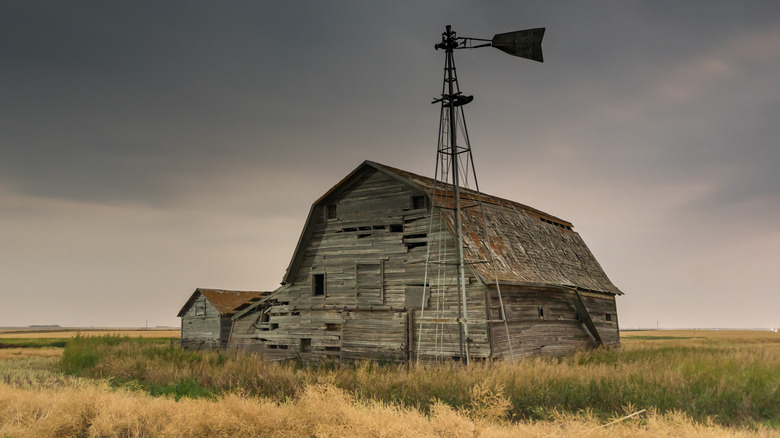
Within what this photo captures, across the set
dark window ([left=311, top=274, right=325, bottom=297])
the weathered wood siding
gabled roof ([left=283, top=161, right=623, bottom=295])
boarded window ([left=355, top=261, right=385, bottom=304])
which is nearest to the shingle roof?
gabled roof ([left=283, top=161, right=623, bottom=295])

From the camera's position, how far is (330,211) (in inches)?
845

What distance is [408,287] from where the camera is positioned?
18.7 metres

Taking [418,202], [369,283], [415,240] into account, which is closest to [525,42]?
[418,202]

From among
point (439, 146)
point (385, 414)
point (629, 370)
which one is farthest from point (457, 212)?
point (385, 414)

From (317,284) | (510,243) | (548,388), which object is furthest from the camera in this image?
(317,284)

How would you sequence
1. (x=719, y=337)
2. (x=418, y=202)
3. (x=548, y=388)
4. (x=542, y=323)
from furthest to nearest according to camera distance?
1. (x=719, y=337)
2. (x=542, y=323)
3. (x=418, y=202)
4. (x=548, y=388)

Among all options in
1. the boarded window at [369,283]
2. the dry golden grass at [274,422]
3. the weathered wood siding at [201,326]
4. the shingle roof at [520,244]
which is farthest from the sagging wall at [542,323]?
the weathered wood siding at [201,326]

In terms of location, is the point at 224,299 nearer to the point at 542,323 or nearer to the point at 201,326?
the point at 201,326

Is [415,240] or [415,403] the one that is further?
[415,240]

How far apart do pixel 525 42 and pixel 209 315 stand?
2797 centimetres

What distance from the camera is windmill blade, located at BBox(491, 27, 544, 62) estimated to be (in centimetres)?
1614

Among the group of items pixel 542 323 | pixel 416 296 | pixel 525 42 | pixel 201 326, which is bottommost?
pixel 201 326

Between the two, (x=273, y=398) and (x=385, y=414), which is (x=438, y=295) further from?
(x=385, y=414)

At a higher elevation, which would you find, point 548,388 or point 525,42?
point 525,42
